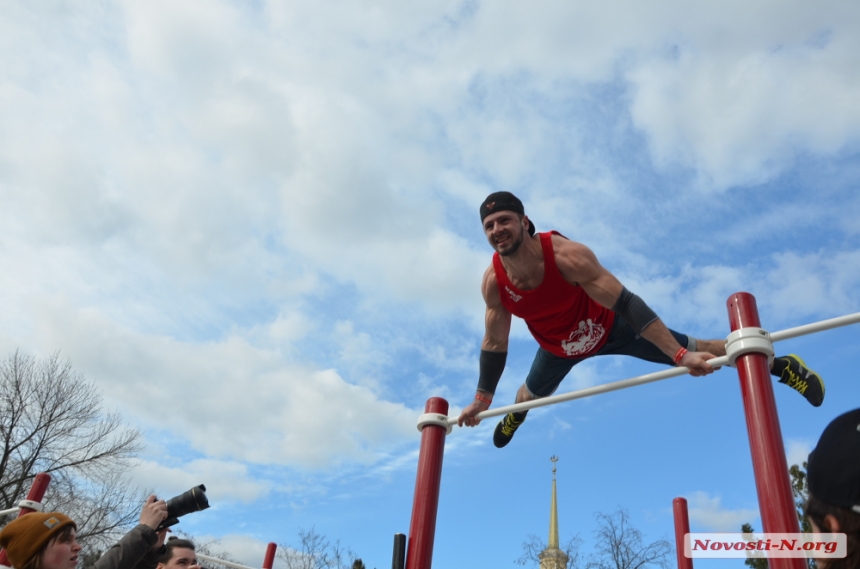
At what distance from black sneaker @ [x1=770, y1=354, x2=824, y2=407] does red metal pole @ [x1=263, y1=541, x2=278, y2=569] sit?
Answer: 4.84 meters

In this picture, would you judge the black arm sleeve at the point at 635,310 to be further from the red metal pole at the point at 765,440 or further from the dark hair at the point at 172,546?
the dark hair at the point at 172,546

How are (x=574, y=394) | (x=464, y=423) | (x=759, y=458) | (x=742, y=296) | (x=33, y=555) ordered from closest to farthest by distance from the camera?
(x=759, y=458) → (x=33, y=555) → (x=742, y=296) → (x=574, y=394) → (x=464, y=423)

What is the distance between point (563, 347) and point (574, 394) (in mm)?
798

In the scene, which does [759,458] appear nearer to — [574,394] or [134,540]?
[574,394]

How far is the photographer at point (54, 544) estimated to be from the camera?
6.98 ft

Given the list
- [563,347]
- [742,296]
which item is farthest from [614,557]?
[742,296]

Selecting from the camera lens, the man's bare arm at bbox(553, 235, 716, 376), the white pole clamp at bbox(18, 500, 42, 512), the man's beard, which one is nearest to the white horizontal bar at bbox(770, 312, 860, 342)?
the man's bare arm at bbox(553, 235, 716, 376)

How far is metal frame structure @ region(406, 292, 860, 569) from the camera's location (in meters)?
1.87

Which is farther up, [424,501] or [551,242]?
[551,242]

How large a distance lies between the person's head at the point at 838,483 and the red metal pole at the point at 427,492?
1984 mm

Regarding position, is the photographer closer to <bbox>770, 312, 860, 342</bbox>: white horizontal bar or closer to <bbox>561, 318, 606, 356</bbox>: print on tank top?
<bbox>561, 318, 606, 356</bbox>: print on tank top

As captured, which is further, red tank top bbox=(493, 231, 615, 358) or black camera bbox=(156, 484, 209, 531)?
red tank top bbox=(493, 231, 615, 358)

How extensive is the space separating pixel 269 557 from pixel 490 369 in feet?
12.8

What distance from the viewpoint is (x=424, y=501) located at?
286 cm
